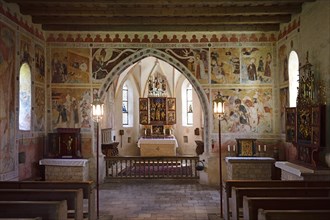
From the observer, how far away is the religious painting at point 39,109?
12.6m

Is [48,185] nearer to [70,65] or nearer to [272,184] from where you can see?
[272,184]

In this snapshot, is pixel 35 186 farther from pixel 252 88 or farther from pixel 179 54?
pixel 252 88

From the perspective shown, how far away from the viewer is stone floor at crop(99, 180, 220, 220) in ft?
30.6

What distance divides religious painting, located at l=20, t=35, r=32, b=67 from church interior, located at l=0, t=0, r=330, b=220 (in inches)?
2.7

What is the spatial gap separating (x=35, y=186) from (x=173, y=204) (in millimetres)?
4365

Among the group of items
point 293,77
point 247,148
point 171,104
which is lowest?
point 247,148

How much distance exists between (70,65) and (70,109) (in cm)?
176

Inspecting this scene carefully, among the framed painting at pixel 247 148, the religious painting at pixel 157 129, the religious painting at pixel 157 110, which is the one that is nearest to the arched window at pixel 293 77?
the framed painting at pixel 247 148

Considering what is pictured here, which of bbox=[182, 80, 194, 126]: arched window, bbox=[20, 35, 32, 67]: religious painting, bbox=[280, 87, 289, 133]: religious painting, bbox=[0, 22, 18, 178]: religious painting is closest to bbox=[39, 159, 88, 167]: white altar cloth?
bbox=[0, 22, 18, 178]: religious painting

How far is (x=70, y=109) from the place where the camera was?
13.7m

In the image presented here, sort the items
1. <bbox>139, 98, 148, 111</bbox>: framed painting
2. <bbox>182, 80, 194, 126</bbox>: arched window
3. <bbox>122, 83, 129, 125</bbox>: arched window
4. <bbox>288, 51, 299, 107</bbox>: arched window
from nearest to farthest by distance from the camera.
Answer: <bbox>288, 51, 299, 107</bbox>: arched window, <bbox>139, 98, 148, 111</bbox>: framed painting, <bbox>122, 83, 129, 125</bbox>: arched window, <bbox>182, 80, 194, 126</bbox>: arched window

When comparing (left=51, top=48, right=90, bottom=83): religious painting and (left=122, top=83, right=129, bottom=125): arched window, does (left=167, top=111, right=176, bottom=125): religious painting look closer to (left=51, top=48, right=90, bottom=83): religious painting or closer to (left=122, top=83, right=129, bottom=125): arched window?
(left=122, top=83, right=129, bottom=125): arched window

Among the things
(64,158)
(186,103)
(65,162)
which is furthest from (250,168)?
(186,103)

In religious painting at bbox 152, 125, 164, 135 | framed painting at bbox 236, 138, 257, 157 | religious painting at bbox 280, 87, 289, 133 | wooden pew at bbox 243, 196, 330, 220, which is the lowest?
wooden pew at bbox 243, 196, 330, 220
